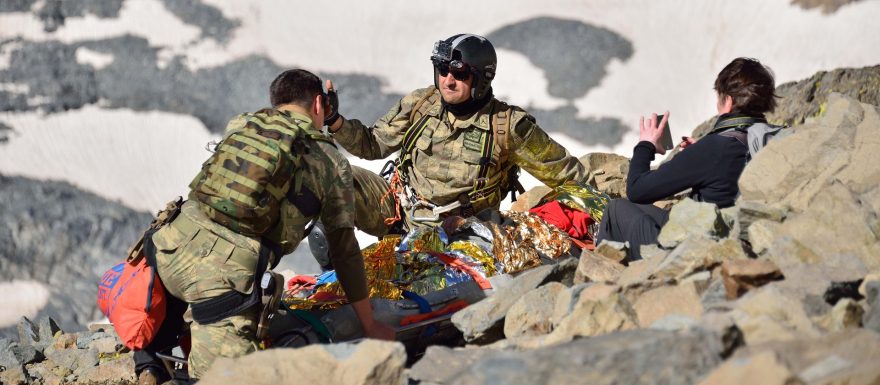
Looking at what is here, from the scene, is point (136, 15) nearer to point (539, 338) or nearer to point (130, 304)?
point (130, 304)

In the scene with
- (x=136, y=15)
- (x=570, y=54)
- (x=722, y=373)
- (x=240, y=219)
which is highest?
(x=136, y=15)

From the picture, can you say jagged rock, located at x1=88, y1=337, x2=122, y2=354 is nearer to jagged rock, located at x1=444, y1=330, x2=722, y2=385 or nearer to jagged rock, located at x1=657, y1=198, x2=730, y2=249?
jagged rock, located at x1=657, y1=198, x2=730, y2=249

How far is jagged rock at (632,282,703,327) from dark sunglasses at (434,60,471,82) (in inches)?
101

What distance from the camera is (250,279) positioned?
3.92m

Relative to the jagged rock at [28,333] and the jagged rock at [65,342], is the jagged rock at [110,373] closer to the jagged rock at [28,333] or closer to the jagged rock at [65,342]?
the jagged rock at [65,342]

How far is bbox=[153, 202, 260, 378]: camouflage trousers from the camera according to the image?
386cm

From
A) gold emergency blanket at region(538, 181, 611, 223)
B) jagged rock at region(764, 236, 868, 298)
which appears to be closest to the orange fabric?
gold emergency blanket at region(538, 181, 611, 223)

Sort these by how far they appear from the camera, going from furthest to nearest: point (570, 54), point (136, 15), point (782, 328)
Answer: point (136, 15), point (570, 54), point (782, 328)

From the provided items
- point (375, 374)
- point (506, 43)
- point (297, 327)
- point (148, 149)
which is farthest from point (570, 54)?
point (375, 374)

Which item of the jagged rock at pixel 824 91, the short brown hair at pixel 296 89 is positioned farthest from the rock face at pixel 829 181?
the jagged rock at pixel 824 91

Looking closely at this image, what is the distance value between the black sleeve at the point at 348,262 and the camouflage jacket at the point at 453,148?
5.73 feet

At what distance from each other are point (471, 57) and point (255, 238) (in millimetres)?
2129

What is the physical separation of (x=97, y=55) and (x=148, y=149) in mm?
2654

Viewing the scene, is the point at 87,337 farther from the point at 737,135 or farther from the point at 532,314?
the point at 737,135
